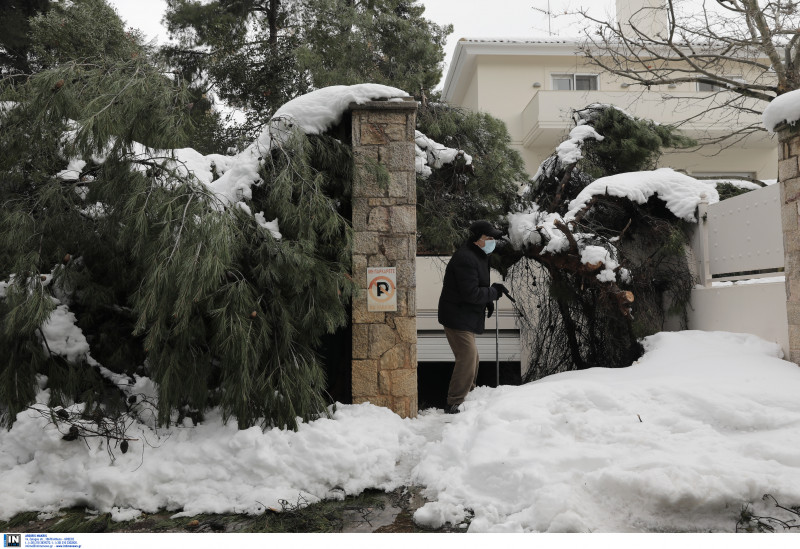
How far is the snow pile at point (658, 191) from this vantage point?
19.9 ft

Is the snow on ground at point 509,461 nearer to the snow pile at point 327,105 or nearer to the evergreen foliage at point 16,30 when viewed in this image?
the snow pile at point 327,105

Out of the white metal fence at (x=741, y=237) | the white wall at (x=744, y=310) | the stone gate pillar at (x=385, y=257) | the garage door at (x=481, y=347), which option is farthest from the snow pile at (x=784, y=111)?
the garage door at (x=481, y=347)

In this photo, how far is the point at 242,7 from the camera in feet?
32.1

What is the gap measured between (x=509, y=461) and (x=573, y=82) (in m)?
10.1

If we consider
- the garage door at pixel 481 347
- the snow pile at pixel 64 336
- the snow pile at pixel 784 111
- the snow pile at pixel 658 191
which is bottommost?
the garage door at pixel 481 347

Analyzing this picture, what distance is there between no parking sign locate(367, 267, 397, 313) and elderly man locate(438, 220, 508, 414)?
26.3 inches

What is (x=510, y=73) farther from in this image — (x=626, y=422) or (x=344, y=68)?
(x=626, y=422)

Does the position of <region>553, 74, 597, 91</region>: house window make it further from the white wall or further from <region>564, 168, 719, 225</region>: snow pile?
the white wall

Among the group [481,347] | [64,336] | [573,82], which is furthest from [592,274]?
[573,82]

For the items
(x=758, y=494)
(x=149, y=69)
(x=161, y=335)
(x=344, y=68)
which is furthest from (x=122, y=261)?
(x=344, y=68)

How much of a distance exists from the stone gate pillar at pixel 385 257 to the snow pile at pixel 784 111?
254cm

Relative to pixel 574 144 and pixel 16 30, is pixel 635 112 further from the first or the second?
pixel 16 30

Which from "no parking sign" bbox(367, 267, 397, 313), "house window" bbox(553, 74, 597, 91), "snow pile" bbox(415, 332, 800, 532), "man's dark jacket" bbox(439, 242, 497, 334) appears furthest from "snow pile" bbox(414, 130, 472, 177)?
"house window" bbox(553, 74, 597, 91)

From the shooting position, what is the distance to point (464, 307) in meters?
4.88
